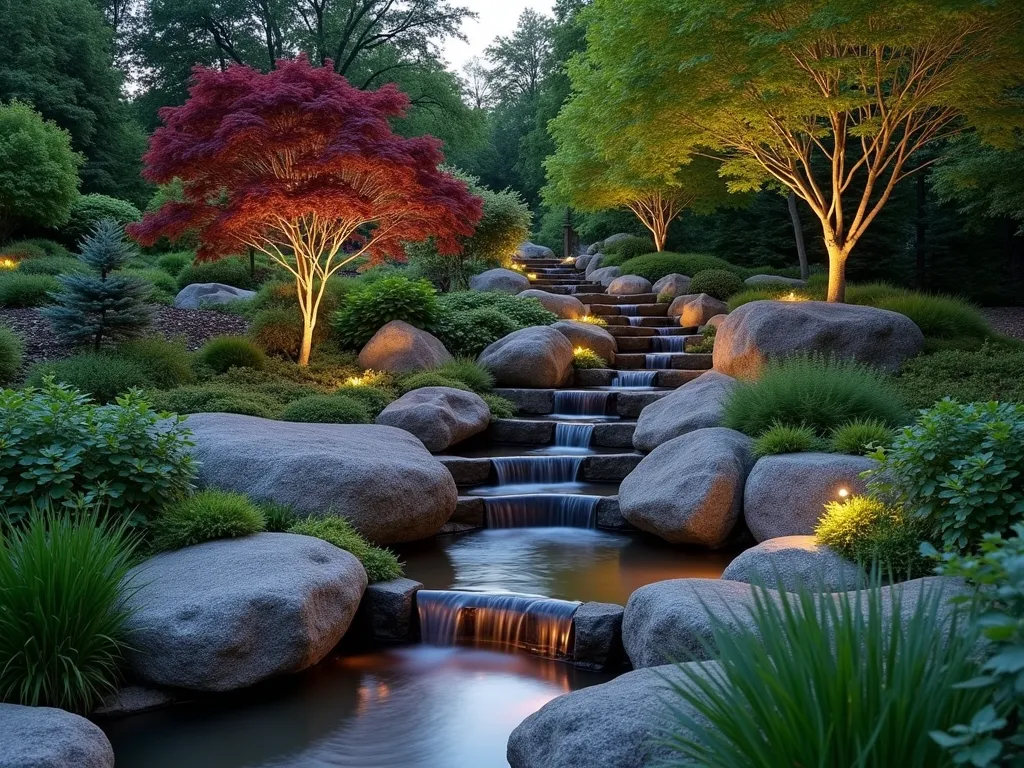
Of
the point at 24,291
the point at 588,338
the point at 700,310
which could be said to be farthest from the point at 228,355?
the point at 700,310

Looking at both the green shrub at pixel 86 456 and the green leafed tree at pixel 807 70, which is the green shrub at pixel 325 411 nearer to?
the green shrub at pixel 86 456

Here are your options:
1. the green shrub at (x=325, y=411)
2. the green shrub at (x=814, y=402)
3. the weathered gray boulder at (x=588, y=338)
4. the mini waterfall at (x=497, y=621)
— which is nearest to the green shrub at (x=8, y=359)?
the green shrub at (x=325, y=411)

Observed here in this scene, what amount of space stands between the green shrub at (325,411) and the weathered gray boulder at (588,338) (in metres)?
5.24

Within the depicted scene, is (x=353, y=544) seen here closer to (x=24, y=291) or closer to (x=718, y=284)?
(x=24, y=291)

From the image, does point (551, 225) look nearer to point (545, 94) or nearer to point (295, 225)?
point (545, 94)

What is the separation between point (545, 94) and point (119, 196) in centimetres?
1721

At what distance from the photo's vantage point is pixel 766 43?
11.0m

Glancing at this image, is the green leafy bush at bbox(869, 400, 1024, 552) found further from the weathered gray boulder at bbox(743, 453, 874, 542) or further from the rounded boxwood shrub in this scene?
the rounded boxwood shrub

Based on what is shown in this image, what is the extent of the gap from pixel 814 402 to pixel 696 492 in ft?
5.58

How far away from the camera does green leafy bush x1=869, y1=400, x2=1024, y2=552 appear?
460 centimetres

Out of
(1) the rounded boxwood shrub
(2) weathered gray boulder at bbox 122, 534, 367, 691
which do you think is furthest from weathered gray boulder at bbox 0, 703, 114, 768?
(1) the rounded boxwood shrub

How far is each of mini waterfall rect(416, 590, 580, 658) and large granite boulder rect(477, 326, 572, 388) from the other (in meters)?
7.04

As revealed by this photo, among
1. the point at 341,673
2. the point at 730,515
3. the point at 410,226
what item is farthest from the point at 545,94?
the point at 341,673

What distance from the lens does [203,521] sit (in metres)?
5.86
